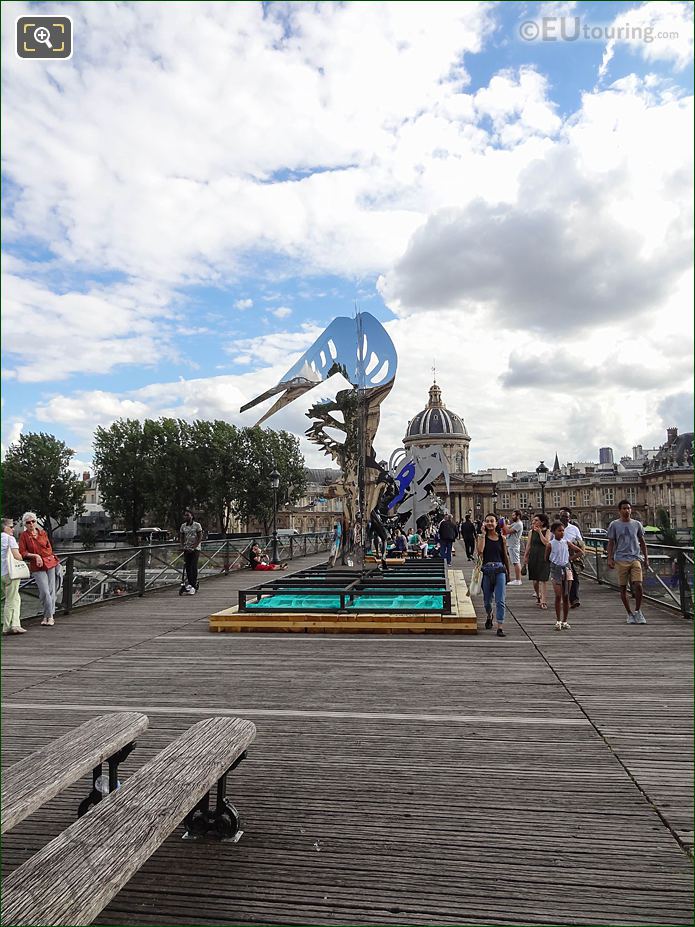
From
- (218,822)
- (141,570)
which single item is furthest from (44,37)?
(141,570)

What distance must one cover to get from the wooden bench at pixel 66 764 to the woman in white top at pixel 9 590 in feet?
24.1

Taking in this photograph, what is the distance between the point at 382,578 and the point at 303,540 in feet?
66.8

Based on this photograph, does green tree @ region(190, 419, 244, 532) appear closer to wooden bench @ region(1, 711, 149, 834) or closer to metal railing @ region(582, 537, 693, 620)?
metal railing @ region(582, 537, 693, 620)

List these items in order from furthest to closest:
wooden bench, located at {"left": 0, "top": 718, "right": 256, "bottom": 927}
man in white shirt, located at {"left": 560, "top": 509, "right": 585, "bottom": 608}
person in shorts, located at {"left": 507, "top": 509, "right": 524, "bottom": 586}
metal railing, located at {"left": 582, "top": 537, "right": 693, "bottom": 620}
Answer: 1. person in shorts, located at {"left": 507, "top": 509, "right": 524, "bottom": 586}
2. man in white shirt, located at {"left": 560, "top": 509, "right": 585, "bottom": 608}
3. metal railing, located at {"left": 582, "top": 537, "right": 693, "bottom": 620}
4. wooden bench, located at {"left": 0, "top": 718, "right": 256, "bottom": 927}

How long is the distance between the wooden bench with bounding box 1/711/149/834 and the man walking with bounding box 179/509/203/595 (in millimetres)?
11357

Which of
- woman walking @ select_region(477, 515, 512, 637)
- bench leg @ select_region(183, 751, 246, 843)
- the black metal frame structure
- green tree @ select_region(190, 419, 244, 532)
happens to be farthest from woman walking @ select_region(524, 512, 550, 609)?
green tree @ select_region(190, 419, 244, 532)

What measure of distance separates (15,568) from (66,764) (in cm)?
824

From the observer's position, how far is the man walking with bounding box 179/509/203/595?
15.9 m

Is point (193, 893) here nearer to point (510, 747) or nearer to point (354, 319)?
point (510, 747)

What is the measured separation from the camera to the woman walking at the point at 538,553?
1347 centimetres

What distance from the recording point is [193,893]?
346 centimetres

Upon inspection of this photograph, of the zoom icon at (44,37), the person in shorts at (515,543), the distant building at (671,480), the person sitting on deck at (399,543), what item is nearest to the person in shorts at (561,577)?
the person in shorts at (515,543)

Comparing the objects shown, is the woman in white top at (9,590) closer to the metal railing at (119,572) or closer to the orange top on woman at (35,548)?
the orange top on woman at (35,548)

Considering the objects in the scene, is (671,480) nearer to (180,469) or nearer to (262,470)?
(262,470)
